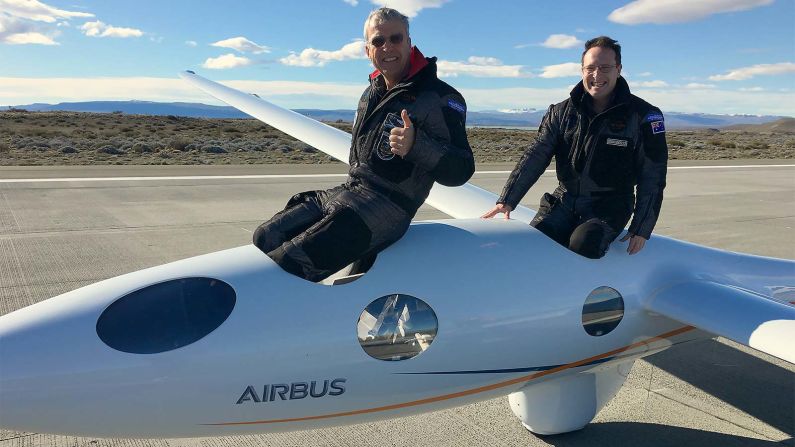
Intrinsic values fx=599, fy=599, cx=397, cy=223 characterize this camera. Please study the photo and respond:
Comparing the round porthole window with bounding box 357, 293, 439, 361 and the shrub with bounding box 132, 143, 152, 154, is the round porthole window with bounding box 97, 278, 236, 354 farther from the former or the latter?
the shrub with bounding box 132, 143, 152, 154

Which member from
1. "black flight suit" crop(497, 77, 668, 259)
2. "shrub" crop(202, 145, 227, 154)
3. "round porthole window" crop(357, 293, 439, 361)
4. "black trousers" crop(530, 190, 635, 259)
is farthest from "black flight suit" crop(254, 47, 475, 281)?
"shrub" crop(202, 145, 227, 154)

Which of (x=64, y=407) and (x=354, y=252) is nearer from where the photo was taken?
(x=64, y=407)

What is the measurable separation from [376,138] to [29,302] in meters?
6.00

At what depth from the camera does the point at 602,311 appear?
14.8ft

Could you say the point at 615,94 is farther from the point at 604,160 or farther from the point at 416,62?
the point at 416,62

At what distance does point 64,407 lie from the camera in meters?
3.22

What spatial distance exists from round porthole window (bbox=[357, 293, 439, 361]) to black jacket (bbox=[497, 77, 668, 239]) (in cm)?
200

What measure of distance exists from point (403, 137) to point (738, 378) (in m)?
4.92

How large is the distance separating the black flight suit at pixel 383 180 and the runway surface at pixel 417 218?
72.0 inches

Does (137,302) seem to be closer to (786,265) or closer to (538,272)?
(538,272)

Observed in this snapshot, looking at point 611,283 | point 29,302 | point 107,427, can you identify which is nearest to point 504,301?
point 611,283

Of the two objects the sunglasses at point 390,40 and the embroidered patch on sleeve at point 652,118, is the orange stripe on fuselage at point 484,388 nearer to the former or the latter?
the embroidered patch on sleeve at point 652,118

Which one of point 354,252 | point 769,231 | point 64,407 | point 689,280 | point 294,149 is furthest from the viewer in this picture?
point 294,149

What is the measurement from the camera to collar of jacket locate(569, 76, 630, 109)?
475 centimetres
